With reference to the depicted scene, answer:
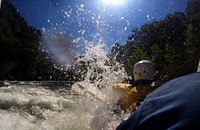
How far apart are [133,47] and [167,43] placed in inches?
157

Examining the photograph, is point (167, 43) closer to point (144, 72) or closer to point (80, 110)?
point (80, 110)

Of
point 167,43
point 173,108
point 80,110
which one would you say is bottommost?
point 80,110

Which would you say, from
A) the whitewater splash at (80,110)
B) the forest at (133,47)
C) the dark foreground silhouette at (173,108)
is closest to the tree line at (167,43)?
the forest at (133,47)

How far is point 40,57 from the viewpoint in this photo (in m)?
28.3

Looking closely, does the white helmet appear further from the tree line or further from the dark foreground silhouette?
the tree line

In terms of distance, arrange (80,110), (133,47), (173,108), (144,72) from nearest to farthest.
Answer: (173,108) < (144,72) < (80,110) < (133,47)

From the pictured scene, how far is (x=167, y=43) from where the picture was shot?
2028 cm

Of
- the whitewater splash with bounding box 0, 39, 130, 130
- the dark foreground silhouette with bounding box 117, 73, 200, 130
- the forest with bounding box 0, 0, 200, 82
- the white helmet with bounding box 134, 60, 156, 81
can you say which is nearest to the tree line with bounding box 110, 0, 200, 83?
the forest with bounding box 0, 0, 200, 82

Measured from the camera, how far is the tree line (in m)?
17.0

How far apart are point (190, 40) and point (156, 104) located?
57.8ft

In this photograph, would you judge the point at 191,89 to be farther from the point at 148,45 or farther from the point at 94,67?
the point at 148,45

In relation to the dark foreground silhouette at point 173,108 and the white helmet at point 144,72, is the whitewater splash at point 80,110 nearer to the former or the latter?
the white helmet at point 144,72

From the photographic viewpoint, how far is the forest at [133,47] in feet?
57.2

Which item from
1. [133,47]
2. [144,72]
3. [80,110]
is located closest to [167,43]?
[133,47]
